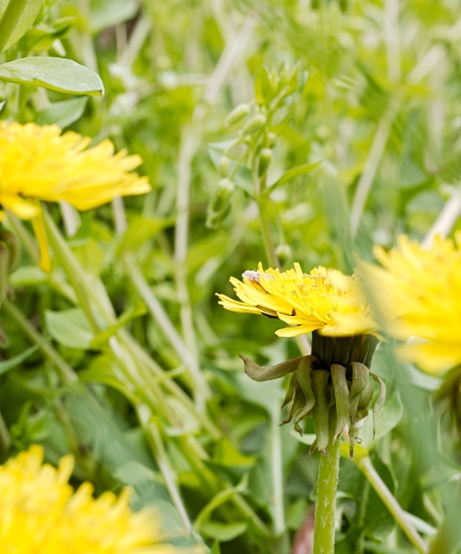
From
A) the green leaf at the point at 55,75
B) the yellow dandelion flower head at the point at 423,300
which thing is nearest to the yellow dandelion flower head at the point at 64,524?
the yellow dandelion flower head at the point at 423,300

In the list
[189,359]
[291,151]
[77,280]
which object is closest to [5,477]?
[77,280]

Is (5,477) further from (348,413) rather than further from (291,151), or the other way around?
(291,151)

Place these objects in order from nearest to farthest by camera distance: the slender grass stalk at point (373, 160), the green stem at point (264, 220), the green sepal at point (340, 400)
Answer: the green sepal at point (340, 400), the green stem at point (264, 220), the slender grass stalk at point (373, 160)

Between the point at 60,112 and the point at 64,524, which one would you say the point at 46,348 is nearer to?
the point at 60,112

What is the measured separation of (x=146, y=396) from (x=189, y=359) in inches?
3.9

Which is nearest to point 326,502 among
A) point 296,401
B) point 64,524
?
point 296,401

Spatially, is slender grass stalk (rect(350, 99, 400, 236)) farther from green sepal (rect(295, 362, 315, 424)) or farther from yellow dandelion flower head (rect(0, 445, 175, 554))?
yellow dandelion flower head (rect(0, 445, 175, 554))

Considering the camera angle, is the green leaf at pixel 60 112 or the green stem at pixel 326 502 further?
the green leaf at pixel 60 112

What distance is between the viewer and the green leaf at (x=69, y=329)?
52 cm

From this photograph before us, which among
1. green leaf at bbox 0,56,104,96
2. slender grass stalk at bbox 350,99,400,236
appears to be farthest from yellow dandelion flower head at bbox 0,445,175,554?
slender grass stalk at bbox 350,99,400,236

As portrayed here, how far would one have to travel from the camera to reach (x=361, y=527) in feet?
1.43

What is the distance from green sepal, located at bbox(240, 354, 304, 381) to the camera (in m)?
0.31

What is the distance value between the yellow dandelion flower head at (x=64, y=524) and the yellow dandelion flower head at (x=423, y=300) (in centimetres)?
8

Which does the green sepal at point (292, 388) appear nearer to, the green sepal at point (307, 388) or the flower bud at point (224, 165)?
the green sepal at point (307, 388)
